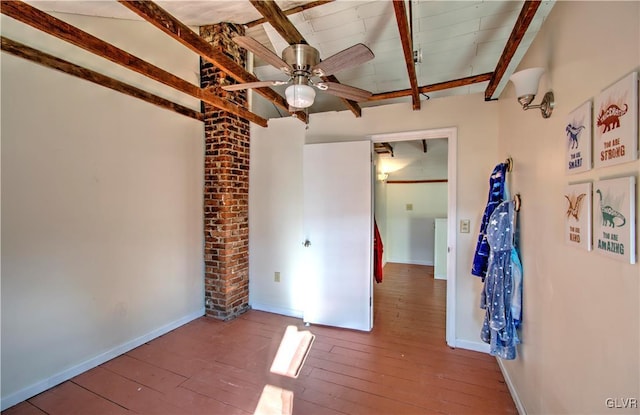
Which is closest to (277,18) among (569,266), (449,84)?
(449,84)

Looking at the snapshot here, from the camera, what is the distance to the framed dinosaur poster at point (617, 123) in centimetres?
81

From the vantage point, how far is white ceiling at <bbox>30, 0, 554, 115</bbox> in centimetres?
219

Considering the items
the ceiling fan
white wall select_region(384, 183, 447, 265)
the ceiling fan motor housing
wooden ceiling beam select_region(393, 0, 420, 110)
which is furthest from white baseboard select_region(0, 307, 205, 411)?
white wall select_region(384, 183, 447, 265)

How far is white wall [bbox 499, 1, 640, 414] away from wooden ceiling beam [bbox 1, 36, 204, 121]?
3046mm

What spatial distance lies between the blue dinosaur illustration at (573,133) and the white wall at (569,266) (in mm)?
66

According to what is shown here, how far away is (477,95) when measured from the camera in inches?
102

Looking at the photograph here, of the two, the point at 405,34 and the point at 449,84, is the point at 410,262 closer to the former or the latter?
the point at 449,84

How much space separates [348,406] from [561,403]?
3.87ft

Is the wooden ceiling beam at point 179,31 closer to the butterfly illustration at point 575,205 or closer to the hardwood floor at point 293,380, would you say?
the butterfly illustration at point 575,205

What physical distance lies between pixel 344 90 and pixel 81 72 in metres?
2.03

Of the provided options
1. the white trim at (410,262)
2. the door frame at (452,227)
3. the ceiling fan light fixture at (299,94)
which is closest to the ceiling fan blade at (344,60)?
the ceiling fan light fixture at (299,94)

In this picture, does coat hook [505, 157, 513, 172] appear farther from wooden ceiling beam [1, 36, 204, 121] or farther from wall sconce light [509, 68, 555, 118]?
wooden ceiling beam [1, 36, 204, 121]

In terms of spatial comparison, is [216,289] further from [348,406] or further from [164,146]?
[348,406]

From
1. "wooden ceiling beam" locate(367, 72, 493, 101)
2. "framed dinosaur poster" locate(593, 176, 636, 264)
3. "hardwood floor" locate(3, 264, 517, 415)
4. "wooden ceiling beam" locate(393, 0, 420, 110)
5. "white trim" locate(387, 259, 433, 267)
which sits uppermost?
"wooden ceiling beam" locate(367, 72, 493, 101)
